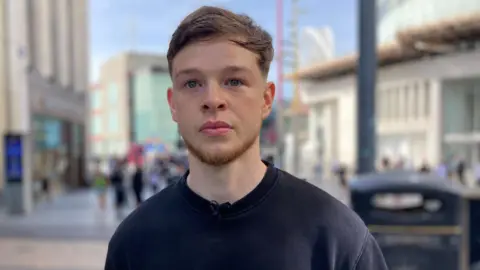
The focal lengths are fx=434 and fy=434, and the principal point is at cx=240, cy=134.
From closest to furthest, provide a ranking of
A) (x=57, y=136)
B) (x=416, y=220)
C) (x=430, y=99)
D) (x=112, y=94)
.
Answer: (x=416, y=220)
(x=57, y=136)
(x=430, y=99)
(x=112, y=94)

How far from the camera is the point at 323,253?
1267 millimetres

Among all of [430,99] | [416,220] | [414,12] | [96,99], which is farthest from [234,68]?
[96,99]

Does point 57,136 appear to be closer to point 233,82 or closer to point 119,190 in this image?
point 119,190

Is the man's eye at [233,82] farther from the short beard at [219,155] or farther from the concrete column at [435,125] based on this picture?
the concrete column at [435,125]

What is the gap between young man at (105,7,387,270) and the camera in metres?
1.27

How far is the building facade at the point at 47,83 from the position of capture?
1390 cm

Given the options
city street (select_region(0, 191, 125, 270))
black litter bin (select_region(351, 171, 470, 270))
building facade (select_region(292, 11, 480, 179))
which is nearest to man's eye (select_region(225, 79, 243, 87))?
black litter bin (select_region(351, 171, 470, 270))

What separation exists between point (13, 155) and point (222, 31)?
39.5 ft

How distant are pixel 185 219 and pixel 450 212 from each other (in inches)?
119

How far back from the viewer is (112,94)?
5556cm

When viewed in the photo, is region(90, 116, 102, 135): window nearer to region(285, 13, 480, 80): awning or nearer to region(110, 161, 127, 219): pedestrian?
region(285, 13, 480, 80): awning

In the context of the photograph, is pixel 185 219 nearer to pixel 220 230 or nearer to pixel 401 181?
pixel 220 230

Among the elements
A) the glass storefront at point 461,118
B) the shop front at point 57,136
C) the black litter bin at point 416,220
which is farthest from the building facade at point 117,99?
the black litter bin at point 416,220

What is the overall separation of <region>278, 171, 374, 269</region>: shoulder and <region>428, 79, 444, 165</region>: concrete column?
23.7 meters
